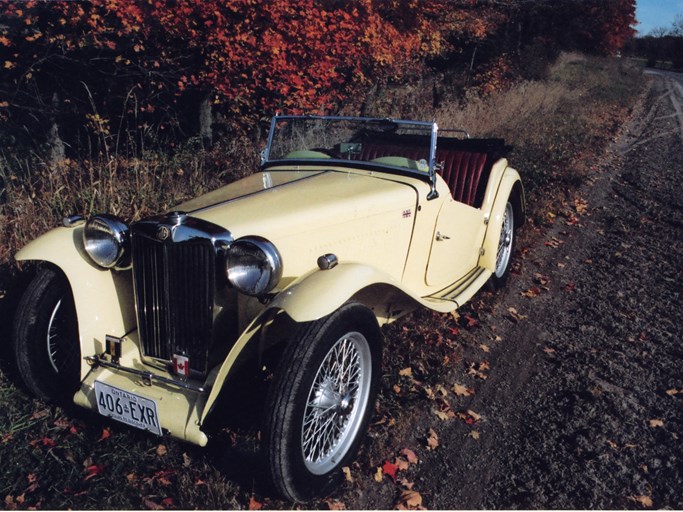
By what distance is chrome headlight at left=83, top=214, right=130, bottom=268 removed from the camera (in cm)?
284

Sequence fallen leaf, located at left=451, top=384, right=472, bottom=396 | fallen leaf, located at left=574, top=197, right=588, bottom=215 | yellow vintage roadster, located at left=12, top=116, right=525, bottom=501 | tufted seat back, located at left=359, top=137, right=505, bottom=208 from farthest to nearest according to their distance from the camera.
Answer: fallen leaf, located at left=574, top=197, right=588, bottom=215
tufted seat back, located at left=359, top=137, right=505, bottom=208
fallen leaf, located at left=451, top=384, right=472, bottom=396
yellow vintage roadster, located at left=12, top=116, right=525, bottom=501

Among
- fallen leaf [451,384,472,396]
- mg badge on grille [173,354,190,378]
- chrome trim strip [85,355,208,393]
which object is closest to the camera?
chrome trim strip [85,355,208,393]

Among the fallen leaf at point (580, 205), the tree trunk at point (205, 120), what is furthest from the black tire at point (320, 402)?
the tree trunk at point (205, 120)

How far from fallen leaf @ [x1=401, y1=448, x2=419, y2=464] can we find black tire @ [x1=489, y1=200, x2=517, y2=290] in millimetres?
2393

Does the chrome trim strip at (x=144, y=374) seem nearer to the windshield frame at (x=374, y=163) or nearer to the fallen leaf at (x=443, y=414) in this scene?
the fallen leaf at (x=443, y=414)

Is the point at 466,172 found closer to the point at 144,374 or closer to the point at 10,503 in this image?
the point at 144,374

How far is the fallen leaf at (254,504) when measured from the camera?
251 centimetres

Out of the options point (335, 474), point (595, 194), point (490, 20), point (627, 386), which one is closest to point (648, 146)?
point (595, 194)

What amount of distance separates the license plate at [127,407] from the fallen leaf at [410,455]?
1322mm

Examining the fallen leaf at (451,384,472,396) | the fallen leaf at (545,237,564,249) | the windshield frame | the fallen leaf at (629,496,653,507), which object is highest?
the windshield frame

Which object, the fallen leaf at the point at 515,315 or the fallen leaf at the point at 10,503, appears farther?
the fallen leaf at the point at 515,315

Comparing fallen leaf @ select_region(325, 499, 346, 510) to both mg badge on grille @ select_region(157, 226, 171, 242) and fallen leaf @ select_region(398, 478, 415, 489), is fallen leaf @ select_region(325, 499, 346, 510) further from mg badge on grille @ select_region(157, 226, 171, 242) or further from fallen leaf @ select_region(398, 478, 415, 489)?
mg badge on grille @ select_region(157, 226, 171, 242)

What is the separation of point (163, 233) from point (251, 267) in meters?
0.50

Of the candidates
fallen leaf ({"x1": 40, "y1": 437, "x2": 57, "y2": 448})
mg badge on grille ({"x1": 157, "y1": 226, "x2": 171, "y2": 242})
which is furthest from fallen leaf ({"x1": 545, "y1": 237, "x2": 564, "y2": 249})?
fallen leaf ({"x1": 40, "y1": 437, "x2": 57, "y2": 448})
